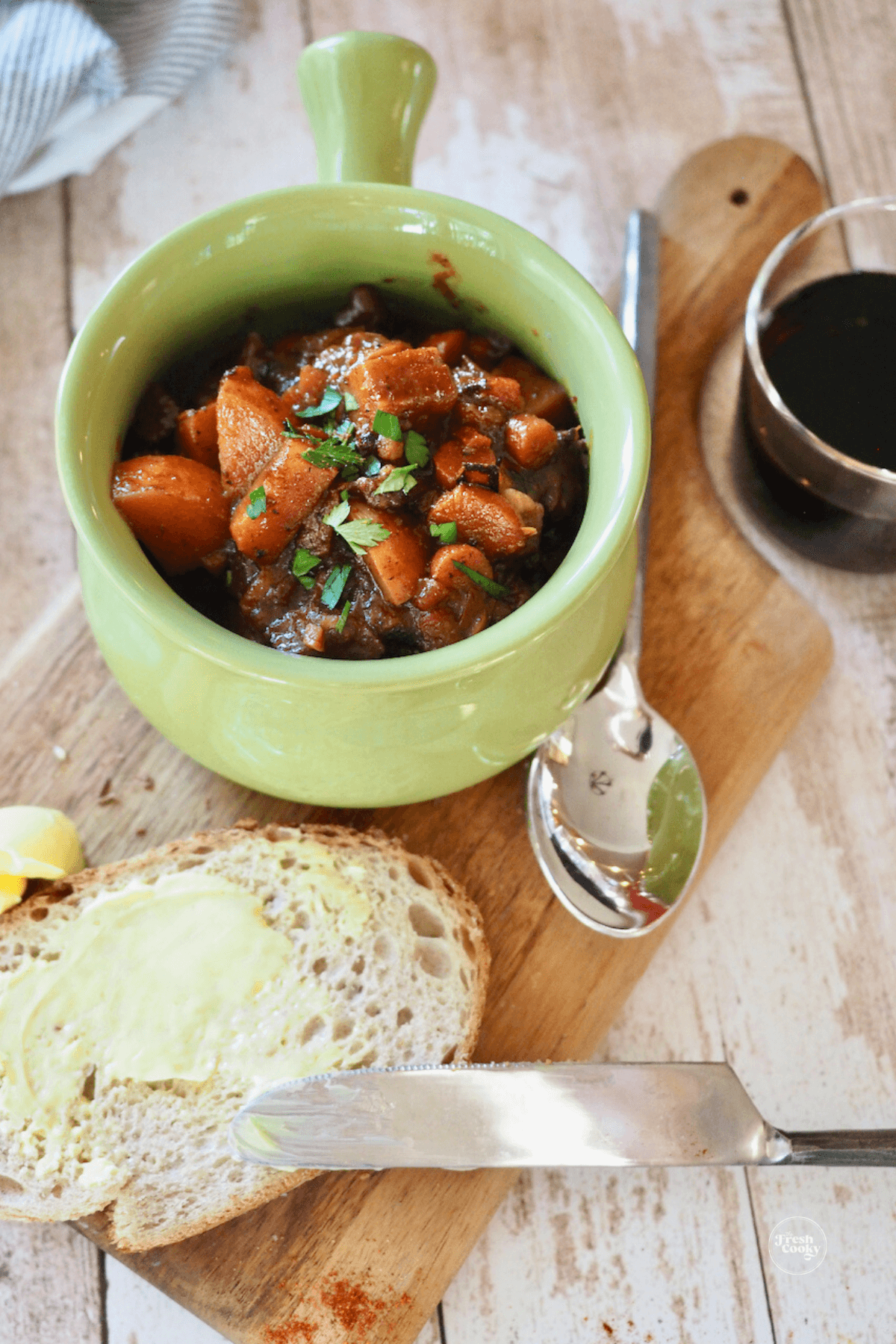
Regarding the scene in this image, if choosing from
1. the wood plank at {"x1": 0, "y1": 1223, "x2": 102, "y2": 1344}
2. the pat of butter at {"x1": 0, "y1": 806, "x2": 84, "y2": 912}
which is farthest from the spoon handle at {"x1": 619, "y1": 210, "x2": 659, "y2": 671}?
the wood plank at {"x1": 0, "y1": 1223, "x2": 102, "y2": 1344}

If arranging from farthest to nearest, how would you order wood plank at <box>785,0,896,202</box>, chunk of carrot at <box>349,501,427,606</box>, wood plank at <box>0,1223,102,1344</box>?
wood plank at <box>785,0,896,202</box> < wood plank at <box>0,1223,102,1344</box> < chunk of carrot at <box>349,501,427,606</box>

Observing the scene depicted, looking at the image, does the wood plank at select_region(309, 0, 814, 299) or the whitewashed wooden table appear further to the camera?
the wood plank at select_region(309, 0, 814, 299)

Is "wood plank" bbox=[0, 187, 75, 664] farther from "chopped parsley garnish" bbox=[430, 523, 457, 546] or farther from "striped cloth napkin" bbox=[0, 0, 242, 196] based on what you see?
"chopped parsley garnish" bbox=[430, 523, 457, 546]

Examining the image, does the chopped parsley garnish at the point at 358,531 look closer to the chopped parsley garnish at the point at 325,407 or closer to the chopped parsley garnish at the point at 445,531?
the chopped parsley garnish at the point at 445,531

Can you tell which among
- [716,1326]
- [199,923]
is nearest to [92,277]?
[199,923]

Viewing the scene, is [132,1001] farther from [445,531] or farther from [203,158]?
[203,158]

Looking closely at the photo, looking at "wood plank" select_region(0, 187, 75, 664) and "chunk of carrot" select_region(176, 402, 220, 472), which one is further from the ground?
"chunk of carrot" select_region(176, 402, 220, 472)

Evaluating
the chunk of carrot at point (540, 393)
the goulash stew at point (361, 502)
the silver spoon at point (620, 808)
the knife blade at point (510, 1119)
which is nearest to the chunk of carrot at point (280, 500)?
the goulash stew at point (361, 502)

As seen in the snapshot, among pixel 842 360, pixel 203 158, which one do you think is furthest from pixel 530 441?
pixel 203 158
